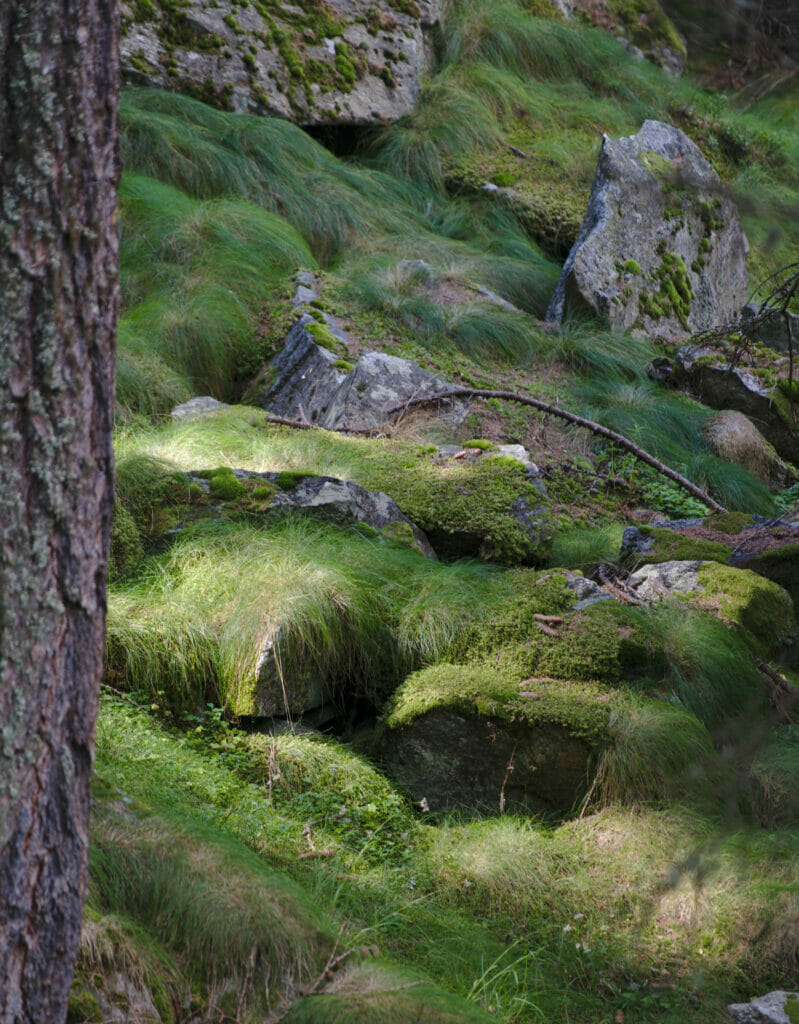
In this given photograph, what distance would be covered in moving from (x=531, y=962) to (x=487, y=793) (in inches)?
29.4

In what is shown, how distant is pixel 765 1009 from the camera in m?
2.45

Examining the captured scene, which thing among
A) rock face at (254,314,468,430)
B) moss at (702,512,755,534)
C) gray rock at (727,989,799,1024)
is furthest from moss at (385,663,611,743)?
rock face at (254,314,468,430)

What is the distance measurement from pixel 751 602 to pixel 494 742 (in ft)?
5.58

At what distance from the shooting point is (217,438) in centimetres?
504

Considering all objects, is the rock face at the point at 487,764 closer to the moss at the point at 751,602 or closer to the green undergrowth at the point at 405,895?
the green undergrowth at the point at 405,895

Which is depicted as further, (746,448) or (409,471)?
(746,448)

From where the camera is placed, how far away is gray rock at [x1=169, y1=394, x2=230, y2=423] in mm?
5539

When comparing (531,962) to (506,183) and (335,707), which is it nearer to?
(335,707)

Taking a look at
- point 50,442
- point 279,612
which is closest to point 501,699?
point 279,612

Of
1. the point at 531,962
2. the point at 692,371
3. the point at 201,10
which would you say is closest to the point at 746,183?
the point at 692,371

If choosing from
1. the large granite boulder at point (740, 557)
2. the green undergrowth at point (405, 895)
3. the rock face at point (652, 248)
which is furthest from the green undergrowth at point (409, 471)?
the rock face at point (652, 248)

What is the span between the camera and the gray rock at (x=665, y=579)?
436 cm

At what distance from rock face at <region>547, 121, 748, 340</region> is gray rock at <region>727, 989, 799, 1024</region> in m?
6.79

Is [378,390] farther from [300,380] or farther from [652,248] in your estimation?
[652,248]
